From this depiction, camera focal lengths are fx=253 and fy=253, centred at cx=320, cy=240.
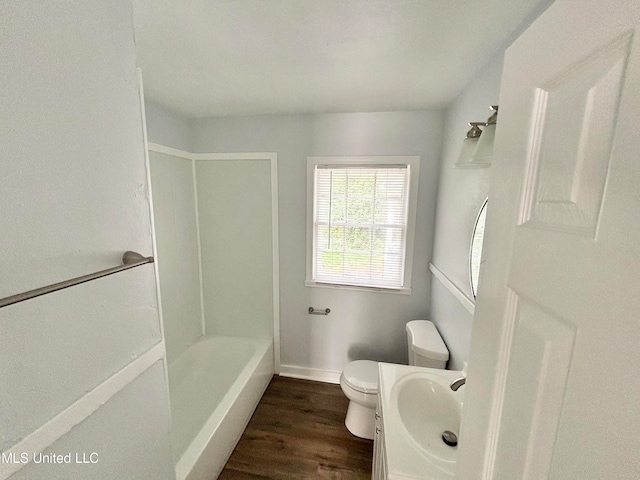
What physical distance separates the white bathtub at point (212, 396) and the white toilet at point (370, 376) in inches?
30.1

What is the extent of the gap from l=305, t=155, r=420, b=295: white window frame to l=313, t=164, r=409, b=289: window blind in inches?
1.2

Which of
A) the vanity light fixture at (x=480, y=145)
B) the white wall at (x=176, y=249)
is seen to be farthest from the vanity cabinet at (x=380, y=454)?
the white wall at (x=176, y=249)

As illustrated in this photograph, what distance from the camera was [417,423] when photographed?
1.18 metres

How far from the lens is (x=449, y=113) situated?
1832 millimetres

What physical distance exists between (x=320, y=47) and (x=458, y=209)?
116 centimetres

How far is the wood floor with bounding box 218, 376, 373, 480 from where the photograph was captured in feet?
5.24

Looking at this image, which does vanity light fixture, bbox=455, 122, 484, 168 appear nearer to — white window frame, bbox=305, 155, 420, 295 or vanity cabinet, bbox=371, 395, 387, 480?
white window frame, bbox=305, 155, 420, 295

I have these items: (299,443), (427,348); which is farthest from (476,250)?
(299,443)

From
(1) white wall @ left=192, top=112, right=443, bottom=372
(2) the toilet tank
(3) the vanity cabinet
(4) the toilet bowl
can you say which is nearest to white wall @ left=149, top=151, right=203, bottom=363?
(1) white wall @ left=192, top=112, right=443, bottom=372

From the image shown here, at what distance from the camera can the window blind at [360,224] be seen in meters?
2.12

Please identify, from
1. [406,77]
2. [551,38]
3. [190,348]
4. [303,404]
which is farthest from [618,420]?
[190,348]

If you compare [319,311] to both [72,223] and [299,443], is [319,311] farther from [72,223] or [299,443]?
[72,223]

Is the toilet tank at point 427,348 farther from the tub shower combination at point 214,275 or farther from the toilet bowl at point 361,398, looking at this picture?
the tub shower combination at point 214,275

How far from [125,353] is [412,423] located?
120 cm
